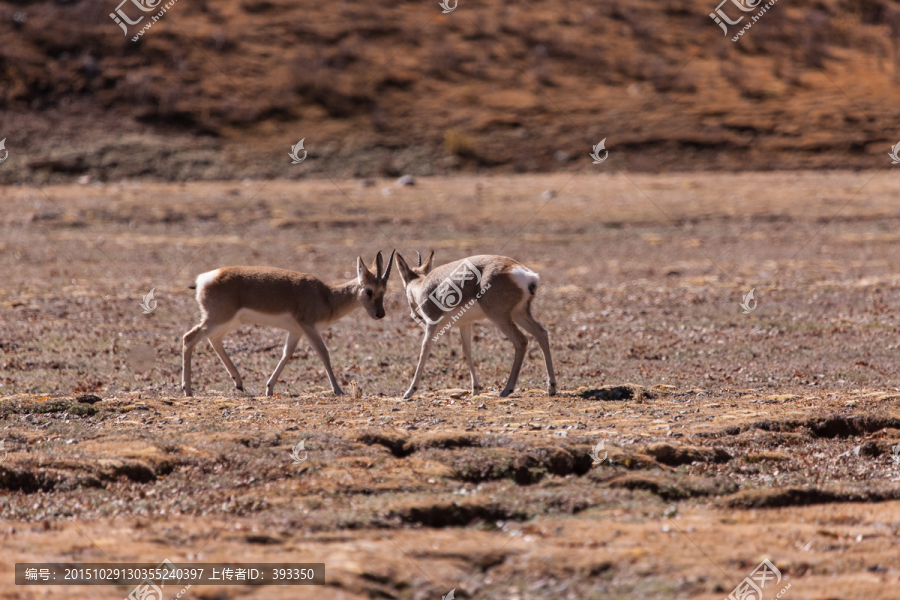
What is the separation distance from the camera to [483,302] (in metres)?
12.2

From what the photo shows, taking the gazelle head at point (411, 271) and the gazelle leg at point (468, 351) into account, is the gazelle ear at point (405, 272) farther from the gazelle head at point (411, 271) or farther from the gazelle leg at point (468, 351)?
the gazelle leg at point (468, 351)

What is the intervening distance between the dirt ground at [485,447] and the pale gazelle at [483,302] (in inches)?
27.4

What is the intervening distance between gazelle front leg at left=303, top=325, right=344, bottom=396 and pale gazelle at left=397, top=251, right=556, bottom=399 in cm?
104

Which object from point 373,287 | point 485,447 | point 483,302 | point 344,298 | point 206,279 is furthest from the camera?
point 344,298

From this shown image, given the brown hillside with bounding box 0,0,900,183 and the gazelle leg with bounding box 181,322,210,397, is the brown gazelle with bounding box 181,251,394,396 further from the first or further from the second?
the brown hillside with bounding box 0,0,900,183

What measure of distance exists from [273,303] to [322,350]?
0.95m

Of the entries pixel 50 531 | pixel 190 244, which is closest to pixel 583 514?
pixel 50 531

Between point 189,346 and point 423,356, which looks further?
point 189,346

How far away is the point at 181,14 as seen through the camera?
2611 inches

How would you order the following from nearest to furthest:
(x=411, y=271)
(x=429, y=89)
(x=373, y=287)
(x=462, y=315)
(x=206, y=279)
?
(x=462, y=315), (x=206, y=279), (x=373, y=287), (x=411, y=271), (x=429, y=89)

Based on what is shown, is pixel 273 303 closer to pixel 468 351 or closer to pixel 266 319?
pixel 266 319

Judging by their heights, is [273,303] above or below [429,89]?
below

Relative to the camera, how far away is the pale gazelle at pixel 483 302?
12.1m

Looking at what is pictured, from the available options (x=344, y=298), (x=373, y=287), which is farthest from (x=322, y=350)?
(x=373, y=287)
